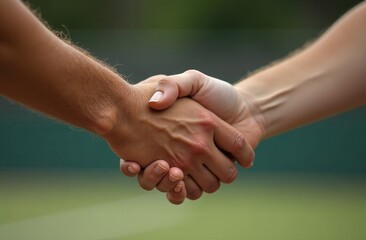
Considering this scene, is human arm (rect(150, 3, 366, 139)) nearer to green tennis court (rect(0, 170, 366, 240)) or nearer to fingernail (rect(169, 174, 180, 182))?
fingernail (rect(169, 174, 180, 182))

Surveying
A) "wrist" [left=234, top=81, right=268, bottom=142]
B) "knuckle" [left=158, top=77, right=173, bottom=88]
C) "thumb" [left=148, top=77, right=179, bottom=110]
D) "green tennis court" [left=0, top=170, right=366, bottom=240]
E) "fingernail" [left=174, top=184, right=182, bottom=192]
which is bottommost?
"green tennis court" [left=0, top=170, right=366, bottom=240]

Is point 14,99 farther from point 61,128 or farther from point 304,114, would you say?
point 61,128

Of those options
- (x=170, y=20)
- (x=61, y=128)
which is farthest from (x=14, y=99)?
(x=170, y=20)

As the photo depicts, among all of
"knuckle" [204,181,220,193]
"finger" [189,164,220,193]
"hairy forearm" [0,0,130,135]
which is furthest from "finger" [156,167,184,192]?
"hairy forearm" [0,0,130,135]

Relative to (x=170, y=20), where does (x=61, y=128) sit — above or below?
below

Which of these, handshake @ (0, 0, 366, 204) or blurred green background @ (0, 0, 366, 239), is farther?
blurred green background @ (0, 0, 366, 239)

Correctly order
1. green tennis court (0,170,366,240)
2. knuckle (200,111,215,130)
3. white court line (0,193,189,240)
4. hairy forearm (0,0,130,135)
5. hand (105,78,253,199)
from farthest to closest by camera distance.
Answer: green tennis court (0,170,366,240) → white court line (0,193,189,240) → knuckle (200,111,215,130) → hand (105,78,253,199) → hairy forearm (0,0,130,135)

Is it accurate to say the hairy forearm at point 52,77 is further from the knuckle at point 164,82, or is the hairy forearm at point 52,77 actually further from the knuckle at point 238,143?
the knuckle at point 238,143

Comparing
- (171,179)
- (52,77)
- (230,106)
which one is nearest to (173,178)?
(171,179)
